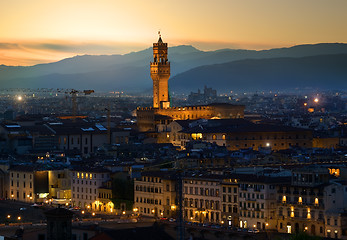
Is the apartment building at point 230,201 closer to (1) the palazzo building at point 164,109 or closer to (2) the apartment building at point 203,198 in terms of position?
(2) the apartment building at point 203,198

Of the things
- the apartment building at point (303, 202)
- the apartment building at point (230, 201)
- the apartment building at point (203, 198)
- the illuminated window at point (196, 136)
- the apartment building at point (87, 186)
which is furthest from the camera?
the illuminated window at point (196, 136)

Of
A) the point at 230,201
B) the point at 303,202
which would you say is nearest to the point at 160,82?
the point at 230,201

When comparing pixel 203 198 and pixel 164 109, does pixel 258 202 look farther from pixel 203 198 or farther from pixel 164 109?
pixel 164 109

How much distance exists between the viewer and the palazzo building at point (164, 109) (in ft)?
427

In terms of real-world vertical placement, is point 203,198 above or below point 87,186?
above

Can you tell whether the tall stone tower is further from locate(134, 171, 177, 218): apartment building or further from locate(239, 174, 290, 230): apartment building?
locate(239, 174, 290, 230): apartment building

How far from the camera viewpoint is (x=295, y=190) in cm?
6391

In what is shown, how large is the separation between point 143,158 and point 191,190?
17.0 m

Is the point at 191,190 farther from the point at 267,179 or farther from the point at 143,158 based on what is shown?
the point at 143,158

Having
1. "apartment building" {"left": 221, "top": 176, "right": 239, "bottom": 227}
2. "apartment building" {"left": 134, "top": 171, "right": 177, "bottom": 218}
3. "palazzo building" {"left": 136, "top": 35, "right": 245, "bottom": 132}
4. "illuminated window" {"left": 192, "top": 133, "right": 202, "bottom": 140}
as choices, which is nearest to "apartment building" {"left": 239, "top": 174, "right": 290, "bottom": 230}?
"apartment building" {"left": 221, "top": 176, "right": 239, "bottom": 227}

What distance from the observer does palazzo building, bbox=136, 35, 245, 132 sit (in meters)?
130

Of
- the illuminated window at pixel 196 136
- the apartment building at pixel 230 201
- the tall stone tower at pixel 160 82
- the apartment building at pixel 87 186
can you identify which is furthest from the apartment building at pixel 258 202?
the tall stone tower at pixel 160 82

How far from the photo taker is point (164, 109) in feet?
431

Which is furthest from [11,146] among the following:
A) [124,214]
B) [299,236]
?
[299,236]
